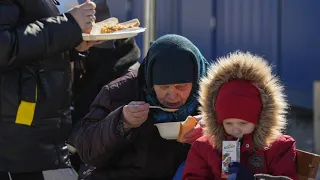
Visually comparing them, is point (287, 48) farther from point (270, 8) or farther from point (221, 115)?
point (221, 115)

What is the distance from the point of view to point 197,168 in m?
2.38

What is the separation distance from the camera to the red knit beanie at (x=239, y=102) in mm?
2318

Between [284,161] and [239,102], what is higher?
[239,102]

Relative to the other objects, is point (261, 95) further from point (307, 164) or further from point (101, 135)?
point (101, 135)

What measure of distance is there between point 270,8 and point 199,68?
439cm

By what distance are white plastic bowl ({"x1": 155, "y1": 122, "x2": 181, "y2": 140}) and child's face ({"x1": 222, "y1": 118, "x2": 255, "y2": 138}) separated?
0.84 feet

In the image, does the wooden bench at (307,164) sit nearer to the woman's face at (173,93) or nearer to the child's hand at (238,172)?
the child's hand at (238,172)

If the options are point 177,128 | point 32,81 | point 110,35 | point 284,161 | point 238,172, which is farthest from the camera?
point 110,35

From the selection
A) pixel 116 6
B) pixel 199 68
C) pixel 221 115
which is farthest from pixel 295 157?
pixel 116 6

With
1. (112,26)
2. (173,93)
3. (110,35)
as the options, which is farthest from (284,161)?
(112,26)

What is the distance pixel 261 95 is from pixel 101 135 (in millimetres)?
700

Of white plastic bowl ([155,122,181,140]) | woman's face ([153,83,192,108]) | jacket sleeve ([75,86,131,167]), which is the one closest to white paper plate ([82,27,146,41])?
jacket sleeve ([75,86,131,167])

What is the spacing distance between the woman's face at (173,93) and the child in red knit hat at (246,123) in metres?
0.25

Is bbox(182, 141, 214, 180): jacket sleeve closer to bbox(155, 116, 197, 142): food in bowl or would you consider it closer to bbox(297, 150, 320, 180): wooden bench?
bbox(155, 116, 197, 142): food in bowl
